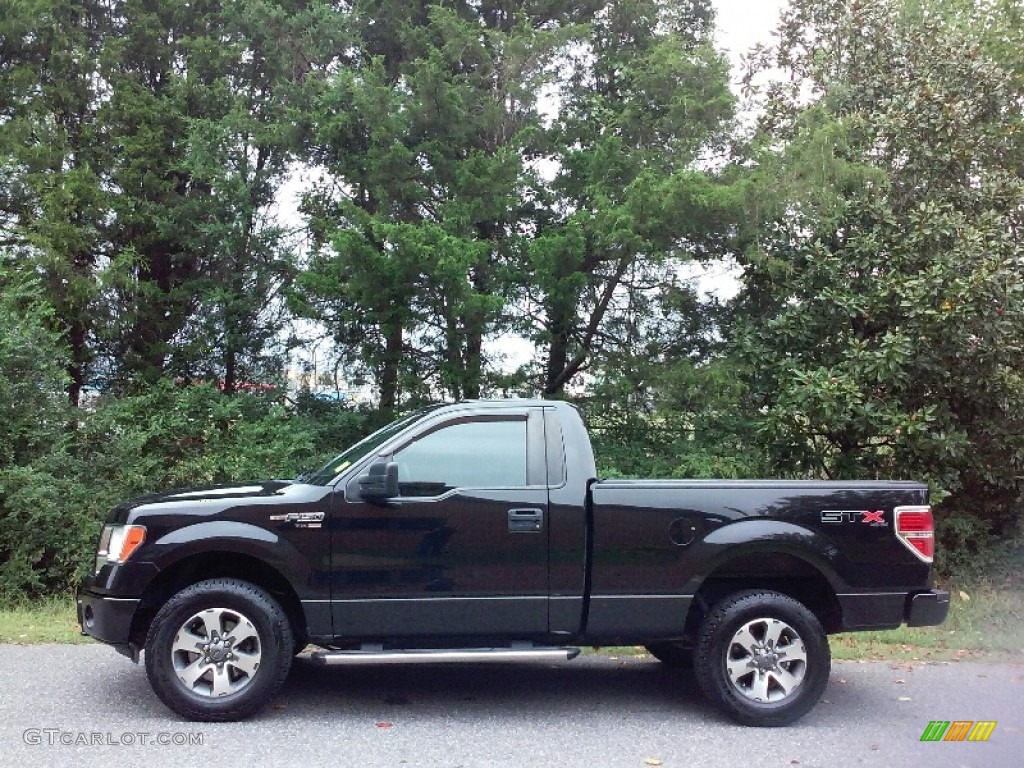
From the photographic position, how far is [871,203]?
423 inches

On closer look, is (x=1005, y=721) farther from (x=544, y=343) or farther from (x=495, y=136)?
(x=495, y=136)

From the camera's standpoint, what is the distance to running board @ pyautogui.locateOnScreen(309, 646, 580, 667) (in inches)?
214

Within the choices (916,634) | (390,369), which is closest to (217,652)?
(916,634)

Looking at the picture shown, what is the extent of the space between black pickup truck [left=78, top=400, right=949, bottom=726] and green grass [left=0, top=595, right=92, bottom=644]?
2.33 m

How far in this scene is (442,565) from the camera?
561 centimetres

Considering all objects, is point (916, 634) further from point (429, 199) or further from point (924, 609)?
point (429, 199)

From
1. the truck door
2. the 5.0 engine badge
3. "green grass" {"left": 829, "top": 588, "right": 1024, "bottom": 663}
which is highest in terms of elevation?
the 5.0 engine badge

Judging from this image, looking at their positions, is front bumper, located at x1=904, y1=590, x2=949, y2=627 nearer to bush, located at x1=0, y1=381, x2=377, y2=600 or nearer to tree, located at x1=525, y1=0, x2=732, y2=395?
tree, located at x1=525, y1=0, x2=732, y2=395

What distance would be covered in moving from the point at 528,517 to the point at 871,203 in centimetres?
709

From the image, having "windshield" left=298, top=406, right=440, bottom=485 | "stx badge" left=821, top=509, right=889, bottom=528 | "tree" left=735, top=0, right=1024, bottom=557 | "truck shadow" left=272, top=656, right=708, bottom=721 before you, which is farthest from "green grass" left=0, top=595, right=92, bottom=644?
"tree" left=735, top=0, right=1024, bottom=557

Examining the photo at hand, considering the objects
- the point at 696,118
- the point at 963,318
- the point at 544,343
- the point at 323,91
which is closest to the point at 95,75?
the point at 323,91

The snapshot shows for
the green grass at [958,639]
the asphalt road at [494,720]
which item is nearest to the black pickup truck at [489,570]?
the asphalt road at [494,720]

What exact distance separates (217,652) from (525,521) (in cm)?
197

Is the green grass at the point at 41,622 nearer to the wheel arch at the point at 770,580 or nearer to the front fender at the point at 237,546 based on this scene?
the front fender at the point at 237,546
